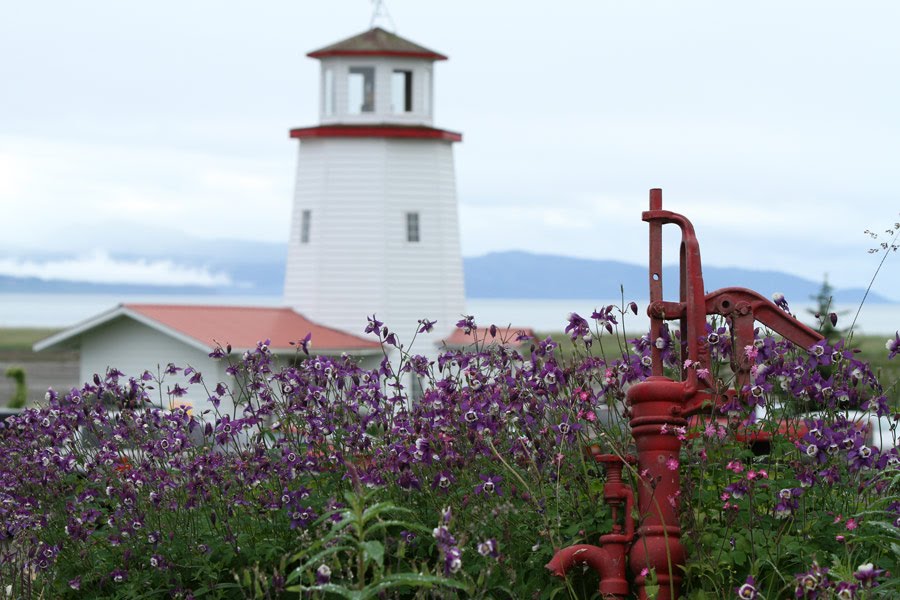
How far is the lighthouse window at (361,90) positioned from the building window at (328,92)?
1.37 ft

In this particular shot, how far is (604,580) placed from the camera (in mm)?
5742

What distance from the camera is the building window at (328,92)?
33.4 m

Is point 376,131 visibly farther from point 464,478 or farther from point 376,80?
point 464,478

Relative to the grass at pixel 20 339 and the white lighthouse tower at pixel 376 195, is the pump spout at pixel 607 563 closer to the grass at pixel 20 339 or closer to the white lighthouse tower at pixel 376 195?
the white lighthouse tower at pixel 376 195

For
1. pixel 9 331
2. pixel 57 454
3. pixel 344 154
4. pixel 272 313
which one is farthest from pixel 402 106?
pixel 9 331

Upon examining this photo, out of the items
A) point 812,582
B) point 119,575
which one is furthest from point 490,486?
point 119,575

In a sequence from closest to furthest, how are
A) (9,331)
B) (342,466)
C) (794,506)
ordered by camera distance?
1. (794,506)
2. (342,466)
3. (9,331)

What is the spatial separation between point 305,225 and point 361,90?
3.69 metres

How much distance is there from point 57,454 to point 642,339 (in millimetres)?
3052

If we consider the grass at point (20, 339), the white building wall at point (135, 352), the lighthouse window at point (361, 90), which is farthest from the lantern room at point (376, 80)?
the grass at point (20, 339)

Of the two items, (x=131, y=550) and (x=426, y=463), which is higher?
(x=426, y=463)

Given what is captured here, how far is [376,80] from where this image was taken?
109ft

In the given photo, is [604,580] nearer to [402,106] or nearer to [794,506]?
[794,506]

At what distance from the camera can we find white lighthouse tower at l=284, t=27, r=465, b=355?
3322 centimetres
